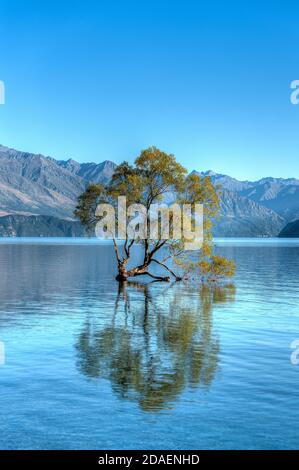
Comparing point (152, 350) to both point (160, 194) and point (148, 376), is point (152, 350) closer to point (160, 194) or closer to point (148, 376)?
point (148, 376)

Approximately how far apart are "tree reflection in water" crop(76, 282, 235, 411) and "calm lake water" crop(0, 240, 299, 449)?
0.27 ft

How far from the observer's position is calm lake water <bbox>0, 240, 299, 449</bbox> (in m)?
20.4

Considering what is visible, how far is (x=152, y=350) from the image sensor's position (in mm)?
34625

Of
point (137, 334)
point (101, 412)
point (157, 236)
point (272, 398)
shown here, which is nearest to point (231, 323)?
point (137, 334)

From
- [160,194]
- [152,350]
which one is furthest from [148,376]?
[160,194]

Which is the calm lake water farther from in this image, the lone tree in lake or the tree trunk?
the tree trunk

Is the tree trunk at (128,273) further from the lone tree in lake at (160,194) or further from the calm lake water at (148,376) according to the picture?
the calm lake water at (148,376)

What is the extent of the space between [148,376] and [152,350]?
253 inches

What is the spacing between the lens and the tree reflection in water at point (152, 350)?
86.4ft

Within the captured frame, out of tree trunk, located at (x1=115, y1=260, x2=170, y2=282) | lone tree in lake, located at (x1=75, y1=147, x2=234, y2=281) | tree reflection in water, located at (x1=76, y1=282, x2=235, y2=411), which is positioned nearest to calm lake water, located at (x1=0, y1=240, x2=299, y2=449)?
tree reflection in water, located at (x1=76, y1=282, x2=235, y2=411)

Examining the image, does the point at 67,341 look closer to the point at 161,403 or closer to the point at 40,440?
the point at 161,403

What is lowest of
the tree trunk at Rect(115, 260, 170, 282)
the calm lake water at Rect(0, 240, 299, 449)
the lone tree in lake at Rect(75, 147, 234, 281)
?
the calm lake water at Rect(0, 240, 299, 449)
